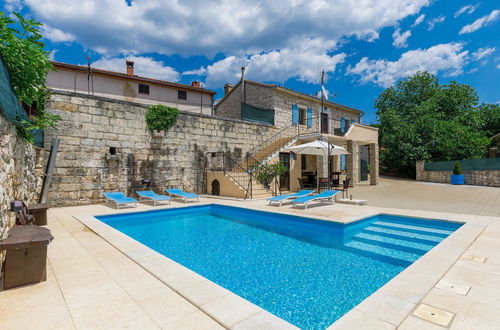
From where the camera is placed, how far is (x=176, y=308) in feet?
7.29

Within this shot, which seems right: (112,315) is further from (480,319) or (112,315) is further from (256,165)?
(256,165)

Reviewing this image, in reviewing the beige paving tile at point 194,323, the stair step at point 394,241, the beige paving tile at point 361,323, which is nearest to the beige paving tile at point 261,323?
the beige paving tile at point 194,323

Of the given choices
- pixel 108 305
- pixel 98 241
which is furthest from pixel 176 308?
pixel 98 241

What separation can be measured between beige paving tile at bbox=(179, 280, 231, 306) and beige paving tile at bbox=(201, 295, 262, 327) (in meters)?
0.08

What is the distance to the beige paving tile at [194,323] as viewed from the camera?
1927mm

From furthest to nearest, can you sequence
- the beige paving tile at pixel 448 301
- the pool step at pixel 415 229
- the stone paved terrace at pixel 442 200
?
the stone paved terrace at pixel 442 200
the pool step at pixel 415 229
the beige paving tile at pixel 448 301

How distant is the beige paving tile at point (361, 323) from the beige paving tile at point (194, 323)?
92 centimetres

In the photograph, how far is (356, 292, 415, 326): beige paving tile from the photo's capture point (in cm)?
206

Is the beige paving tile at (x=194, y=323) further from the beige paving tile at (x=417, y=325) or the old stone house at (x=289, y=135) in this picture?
the old stone house at (x=289, y=135)

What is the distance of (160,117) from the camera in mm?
10484

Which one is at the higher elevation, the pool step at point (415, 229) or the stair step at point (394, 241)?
the pool step at point (415, 229)

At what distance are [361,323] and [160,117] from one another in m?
10.2

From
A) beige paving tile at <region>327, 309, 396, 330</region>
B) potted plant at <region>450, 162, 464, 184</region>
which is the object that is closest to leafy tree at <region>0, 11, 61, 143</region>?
beige paving tile at <region>327, 309, 396, 330</region>

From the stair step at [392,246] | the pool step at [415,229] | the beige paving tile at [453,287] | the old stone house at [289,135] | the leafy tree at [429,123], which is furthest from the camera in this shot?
the leafy tree at [429,123]
